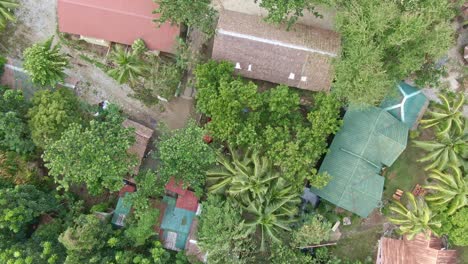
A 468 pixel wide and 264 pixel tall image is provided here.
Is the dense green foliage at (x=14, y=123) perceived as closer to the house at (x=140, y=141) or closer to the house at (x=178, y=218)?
the house at (x=140, y=141)

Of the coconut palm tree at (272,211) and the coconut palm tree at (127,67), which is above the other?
the coconut palm tree at (127,67)

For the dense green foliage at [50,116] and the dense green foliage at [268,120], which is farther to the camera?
the dense green foliage at [50,116]

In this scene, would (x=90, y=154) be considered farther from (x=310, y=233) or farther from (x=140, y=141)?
(x=310, y=233)

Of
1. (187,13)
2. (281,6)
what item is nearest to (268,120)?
(281,6)

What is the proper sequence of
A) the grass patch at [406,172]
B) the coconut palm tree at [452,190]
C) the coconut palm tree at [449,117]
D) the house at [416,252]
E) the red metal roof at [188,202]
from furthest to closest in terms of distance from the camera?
the grass patch at [406,172] < the red metal roof at [188,202] < the house at [416,252] < the coconut palm tree at [449,117] < the coconut palm tree at [452,190]

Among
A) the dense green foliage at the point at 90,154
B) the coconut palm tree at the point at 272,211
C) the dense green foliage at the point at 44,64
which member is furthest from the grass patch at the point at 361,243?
the dense green foliage at the point at 44,64

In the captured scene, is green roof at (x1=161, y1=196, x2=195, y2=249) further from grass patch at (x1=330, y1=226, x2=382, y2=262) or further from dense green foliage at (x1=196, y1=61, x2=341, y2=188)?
grass patch at (x1=330, y1=226, x2=382, y2=262)
